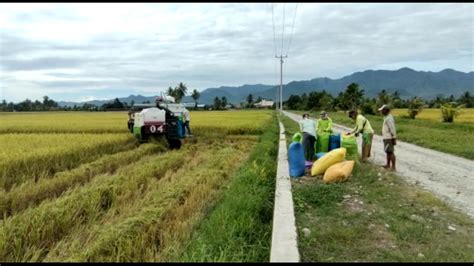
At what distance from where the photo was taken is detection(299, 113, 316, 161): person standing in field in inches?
351

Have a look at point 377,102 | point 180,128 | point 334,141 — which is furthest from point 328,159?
point 377,102

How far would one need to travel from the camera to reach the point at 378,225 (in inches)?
184

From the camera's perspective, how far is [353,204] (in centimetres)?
560

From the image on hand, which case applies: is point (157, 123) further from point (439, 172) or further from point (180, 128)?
point (439, 172)

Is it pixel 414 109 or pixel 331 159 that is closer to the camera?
pixel 331 159

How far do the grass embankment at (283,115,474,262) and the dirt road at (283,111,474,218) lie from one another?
1.18ft

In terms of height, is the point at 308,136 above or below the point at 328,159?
above

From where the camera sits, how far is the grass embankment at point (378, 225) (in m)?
3.80

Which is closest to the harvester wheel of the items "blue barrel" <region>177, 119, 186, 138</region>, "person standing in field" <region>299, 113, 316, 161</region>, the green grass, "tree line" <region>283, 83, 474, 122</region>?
"blue barrel" <region>177, 119, 186, 138</region>

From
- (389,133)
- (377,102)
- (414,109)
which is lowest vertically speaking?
(414,109)

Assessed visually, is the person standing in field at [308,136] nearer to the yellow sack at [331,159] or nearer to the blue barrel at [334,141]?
the blue barrel at [334,141]

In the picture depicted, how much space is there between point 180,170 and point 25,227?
488 centimetres

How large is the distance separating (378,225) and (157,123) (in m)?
10.0

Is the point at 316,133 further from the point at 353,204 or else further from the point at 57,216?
the point at 57,216
